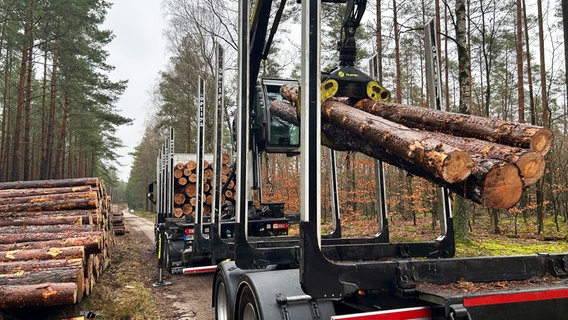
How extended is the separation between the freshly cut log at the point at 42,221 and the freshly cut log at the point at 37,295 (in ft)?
9.86

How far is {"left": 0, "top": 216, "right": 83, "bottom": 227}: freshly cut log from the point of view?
26.1ft

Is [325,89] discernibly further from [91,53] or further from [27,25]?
[91,53]

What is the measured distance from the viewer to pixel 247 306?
360 centimetres

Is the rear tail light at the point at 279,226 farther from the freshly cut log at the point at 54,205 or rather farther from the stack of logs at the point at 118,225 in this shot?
the stack of logs at the point at 118,225

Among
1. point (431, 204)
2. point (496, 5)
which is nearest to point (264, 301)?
point (431, 204)

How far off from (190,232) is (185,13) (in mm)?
18120

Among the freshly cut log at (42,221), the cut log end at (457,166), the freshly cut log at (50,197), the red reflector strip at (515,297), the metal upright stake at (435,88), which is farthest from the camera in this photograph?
the freshly cut log at (50,197)

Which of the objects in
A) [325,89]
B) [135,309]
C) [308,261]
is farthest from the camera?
[135,309]

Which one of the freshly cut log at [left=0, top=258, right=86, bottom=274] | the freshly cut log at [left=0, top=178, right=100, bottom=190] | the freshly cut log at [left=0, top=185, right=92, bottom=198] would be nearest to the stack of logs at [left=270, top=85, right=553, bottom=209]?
the freshly cut log at [left=0, top=258, right=86, bottom=274]

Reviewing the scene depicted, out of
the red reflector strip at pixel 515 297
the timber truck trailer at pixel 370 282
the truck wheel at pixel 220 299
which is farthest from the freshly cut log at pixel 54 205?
the red reflector strip at pixel 515 297

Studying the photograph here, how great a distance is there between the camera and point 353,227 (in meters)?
16.2

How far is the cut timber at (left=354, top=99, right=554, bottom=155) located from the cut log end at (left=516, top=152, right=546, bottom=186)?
0.19 m

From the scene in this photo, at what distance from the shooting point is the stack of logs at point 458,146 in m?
2.56

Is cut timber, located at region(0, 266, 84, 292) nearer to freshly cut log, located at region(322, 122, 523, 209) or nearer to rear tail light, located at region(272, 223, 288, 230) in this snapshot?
rear tail light, located at region(272, 223, 288, 230)
